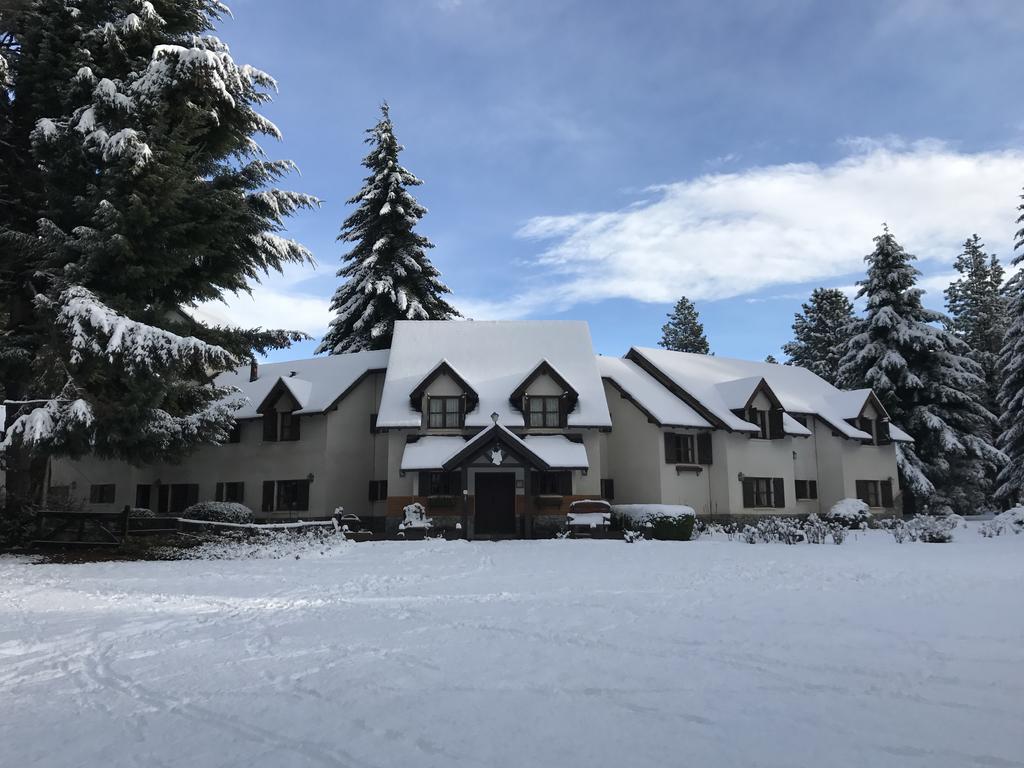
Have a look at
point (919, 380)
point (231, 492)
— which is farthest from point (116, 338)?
point (919, 380)

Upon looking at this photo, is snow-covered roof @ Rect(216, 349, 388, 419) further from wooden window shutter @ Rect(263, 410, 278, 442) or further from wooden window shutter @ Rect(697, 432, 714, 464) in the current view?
wooden window shutter @ Rect(697, 432, 714, 464)

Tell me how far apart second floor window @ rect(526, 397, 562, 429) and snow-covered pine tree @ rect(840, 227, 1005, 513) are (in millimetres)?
20025

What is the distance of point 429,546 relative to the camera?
72.8ft

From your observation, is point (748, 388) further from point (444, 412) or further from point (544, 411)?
point (444, 412)

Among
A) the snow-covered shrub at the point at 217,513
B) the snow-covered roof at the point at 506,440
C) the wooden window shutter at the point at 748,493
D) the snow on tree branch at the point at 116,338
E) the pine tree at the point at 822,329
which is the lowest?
the snow-covered shrub at the point at 217,513

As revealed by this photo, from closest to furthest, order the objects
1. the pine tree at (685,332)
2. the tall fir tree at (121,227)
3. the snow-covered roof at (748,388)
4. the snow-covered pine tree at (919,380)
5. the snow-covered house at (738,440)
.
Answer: the tall fir tree at (121,227)
the snow-covered house at (738,440)
the snow-covered roof at (748,388)
the snow-covered pine tree at (919,380)
the pine tree at (685,332)

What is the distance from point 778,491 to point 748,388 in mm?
5105

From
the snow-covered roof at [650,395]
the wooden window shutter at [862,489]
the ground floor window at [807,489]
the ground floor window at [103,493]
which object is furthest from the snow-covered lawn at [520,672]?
the wooden window shutter at [862,489]

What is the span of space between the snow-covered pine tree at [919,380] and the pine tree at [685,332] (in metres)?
26.3

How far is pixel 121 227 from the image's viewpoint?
1948 cm

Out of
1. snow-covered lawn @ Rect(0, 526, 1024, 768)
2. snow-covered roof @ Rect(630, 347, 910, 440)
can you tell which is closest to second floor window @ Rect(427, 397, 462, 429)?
snow-covered roof @ Rect(630, 347, 910, 440)

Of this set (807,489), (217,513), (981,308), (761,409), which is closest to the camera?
(217,513)

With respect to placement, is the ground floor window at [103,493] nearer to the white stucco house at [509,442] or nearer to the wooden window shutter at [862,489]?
the white stucco house at [509,442]

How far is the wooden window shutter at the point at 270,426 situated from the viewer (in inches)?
1277
